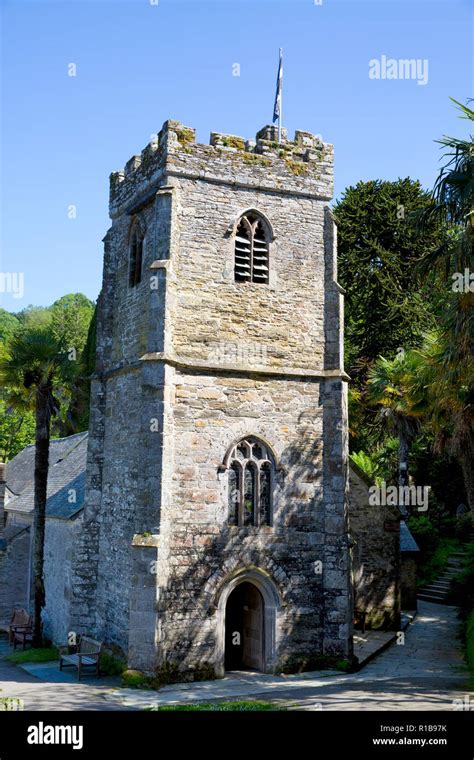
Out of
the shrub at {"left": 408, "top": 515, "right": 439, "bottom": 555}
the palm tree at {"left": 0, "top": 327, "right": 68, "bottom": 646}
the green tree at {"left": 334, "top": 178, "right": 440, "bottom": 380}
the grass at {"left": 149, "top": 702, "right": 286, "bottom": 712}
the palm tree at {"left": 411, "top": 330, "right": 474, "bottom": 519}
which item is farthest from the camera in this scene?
the shrub at {"left": 408, "top": 515, "right": 439, "bottom": 555}

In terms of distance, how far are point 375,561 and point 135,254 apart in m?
11.4

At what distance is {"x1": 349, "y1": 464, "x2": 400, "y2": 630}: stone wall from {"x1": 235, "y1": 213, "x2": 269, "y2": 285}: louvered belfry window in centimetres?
773

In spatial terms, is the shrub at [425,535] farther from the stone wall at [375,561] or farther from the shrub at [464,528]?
the stone wall at [375,561]

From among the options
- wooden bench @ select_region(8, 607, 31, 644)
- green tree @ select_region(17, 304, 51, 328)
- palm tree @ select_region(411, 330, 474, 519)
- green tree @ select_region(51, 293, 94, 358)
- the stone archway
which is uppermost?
green tree @ select_region(17, 304, 51, 328)

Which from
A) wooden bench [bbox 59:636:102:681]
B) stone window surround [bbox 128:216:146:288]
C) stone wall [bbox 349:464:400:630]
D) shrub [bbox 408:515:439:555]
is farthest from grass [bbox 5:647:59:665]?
shrub [bbox 408:515:439:555]

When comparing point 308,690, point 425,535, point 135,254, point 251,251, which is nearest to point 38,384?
point 135,254

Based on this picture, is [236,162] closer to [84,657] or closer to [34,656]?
[84,657]

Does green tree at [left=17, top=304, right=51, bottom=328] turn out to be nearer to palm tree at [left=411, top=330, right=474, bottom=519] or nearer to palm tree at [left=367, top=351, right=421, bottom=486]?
palm tree at [left=367, top=351, right=421, bottom=486]

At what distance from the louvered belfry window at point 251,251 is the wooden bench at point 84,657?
920cm

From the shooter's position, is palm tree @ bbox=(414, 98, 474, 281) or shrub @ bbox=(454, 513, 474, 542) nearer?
palm tree @ bbox=(414, 98, 474, 281)

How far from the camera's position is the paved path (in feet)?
42.1

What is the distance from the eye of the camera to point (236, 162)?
55.1 ft
